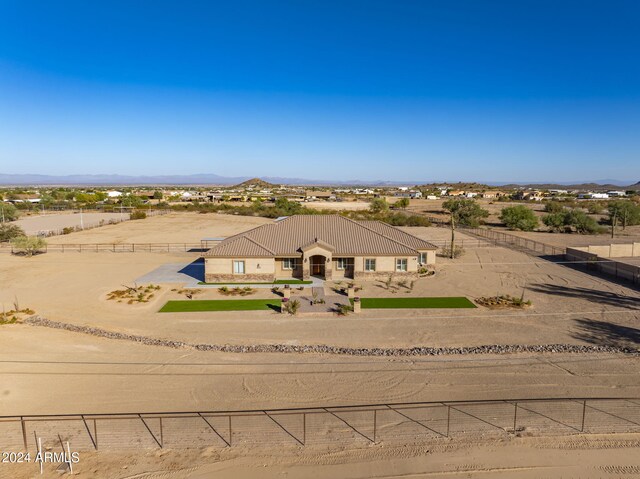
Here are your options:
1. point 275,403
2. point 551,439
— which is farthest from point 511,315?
point 275,403

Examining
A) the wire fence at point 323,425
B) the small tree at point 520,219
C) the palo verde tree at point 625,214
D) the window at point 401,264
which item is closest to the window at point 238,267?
the window at point 401,264

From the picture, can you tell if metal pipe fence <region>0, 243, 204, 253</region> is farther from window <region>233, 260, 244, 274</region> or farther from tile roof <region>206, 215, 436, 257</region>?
window <region>233, 260, 244, 274</region>

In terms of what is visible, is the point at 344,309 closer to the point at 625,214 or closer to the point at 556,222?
the point at 556,222

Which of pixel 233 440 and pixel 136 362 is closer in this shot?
pixel 233 440

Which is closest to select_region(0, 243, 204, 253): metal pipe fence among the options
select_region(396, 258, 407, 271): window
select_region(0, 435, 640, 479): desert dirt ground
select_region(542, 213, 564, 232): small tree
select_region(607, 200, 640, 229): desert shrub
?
select_region(396, 258, 407, 271): window

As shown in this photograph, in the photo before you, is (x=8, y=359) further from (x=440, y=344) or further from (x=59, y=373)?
(x=440, y=344)

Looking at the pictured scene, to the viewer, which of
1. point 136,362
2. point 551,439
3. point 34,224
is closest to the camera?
point 551,439

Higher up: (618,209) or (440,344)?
(618,209)

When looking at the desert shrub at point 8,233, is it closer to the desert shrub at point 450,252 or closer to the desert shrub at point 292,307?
the desert shrub at point 292,307
